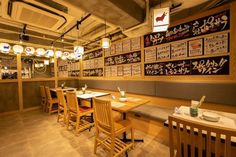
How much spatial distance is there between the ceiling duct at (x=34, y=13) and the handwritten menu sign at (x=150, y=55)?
2.20 meters

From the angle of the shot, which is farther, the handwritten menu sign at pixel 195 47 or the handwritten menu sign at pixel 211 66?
the handwritten menu sign at pixel 195 47

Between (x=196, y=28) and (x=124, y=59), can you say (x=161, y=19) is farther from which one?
(x=124, y=59)

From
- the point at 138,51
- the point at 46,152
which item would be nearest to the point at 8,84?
the point at 46,152

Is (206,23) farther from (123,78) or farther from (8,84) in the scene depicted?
(8,84)

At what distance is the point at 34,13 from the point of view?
2.69 m

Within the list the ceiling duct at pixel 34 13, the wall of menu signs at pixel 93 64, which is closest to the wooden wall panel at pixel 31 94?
the wall of menu signs at pixel 93 64

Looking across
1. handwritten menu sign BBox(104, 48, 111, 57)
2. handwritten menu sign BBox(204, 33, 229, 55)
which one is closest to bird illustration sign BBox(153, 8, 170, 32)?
handwritten menu sign BBox(204, 33, 229, 55)

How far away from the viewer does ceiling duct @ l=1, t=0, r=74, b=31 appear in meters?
2.42

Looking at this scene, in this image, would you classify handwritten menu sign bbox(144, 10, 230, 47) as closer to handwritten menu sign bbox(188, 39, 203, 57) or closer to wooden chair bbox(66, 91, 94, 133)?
handwritten menu sign bbox(188, 39, 203, 57)

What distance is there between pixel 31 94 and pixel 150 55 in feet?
15.9

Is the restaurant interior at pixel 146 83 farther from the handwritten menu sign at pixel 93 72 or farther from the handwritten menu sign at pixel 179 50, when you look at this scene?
the handwritten menu sign at pixel 93 72

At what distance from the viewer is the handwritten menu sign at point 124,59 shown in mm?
3655

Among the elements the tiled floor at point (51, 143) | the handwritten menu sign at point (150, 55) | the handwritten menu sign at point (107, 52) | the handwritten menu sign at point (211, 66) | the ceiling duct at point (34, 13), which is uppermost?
the ceiling duct at point (34, 13)

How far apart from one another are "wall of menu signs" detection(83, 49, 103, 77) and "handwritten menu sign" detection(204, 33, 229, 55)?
349 centimetres
